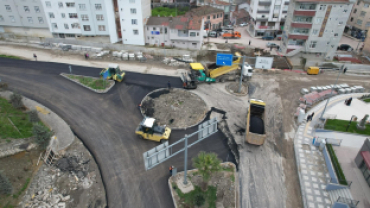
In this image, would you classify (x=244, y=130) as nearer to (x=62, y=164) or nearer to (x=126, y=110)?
(x=126, y=110)

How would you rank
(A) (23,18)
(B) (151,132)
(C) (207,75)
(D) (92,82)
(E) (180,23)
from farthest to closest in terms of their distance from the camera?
(A) (23,18)
(E) (180,23)
(C) (207,75)
(D) (92,82)
(B) (151,132)

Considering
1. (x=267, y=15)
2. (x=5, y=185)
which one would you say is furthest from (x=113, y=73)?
(x=267, y=15)

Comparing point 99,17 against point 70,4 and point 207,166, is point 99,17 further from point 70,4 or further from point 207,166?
point 207,166

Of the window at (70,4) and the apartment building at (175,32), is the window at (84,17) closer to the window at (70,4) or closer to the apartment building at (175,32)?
the window at (70,4)

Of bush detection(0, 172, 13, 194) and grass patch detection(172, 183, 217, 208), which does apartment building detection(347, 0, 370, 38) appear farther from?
bush detection(0, 172, 13, 194)

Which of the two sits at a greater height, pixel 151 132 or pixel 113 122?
pixel 151 132
